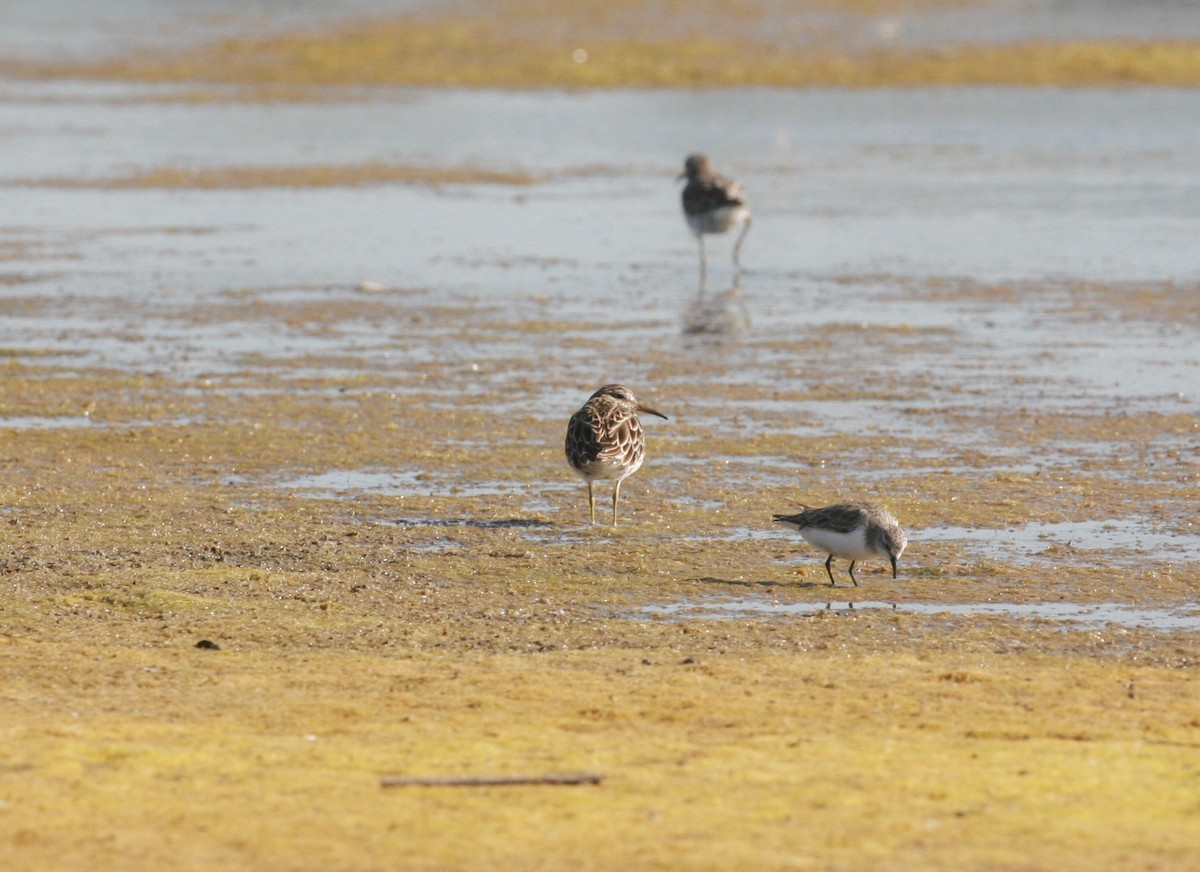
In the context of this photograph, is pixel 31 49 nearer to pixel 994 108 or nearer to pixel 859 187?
pixel 994 108

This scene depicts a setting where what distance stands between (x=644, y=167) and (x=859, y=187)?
15.9 feet

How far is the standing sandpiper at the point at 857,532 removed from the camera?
11.2 m

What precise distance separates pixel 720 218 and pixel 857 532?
15.1 meters

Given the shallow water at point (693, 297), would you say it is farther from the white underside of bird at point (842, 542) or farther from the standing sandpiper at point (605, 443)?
the white underside of bird at point (842, 542)

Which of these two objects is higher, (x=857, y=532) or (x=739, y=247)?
(x=739, y=247)

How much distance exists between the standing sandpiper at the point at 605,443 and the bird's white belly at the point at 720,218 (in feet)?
42.0

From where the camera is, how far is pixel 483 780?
769 cm

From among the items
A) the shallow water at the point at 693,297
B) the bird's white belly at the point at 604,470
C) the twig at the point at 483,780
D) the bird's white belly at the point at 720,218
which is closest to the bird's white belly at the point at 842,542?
the shallow water at the point at 693,297

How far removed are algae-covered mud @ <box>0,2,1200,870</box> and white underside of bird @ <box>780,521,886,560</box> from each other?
225 mm

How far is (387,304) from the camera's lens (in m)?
22.5

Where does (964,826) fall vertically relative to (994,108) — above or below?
below

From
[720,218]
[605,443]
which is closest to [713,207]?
[720,218]

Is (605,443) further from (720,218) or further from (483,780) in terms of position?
(720,218)

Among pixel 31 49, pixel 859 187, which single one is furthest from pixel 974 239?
pixel 31 49
